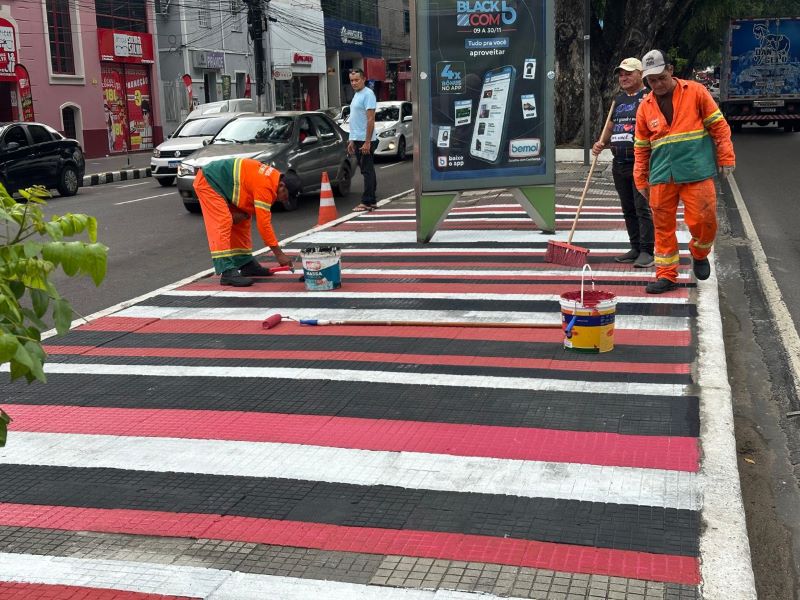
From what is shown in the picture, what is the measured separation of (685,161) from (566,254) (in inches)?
78.6

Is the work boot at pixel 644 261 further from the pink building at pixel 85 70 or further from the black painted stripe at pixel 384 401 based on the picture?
the pink building at pixel 85 70

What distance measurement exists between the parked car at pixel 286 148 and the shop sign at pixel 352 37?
39813mm

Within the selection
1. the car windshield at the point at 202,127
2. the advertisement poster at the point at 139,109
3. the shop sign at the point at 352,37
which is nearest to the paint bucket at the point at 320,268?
the car windshield at the point at 202,127

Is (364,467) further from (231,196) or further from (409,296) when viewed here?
(231,196)

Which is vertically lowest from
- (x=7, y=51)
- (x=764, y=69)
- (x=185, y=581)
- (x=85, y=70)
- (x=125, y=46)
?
(x=185, y=581)

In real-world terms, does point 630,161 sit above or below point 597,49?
below

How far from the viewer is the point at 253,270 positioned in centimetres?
978

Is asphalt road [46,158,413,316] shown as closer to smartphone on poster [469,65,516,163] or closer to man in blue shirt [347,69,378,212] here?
man in blue shirt [347,69,378,212]

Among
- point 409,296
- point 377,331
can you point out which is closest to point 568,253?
point 409,296

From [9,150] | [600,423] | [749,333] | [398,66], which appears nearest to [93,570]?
[600,423]

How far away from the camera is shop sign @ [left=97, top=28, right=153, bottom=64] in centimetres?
3528

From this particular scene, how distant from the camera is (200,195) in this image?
9289 mm

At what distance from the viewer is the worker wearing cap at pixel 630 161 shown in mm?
9227

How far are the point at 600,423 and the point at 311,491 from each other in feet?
5.41
